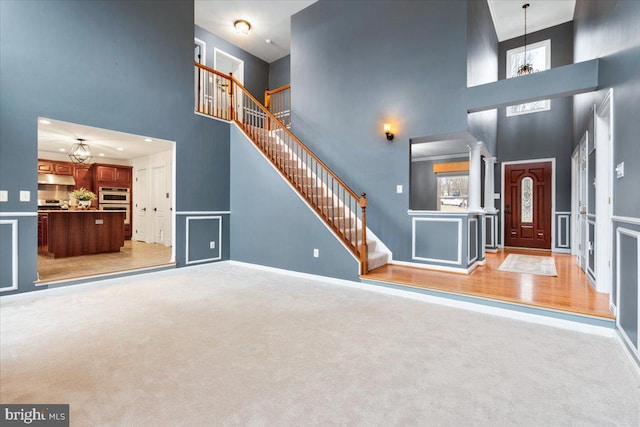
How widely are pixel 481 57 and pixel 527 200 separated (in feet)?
13.2

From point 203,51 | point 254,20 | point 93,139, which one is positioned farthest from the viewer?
point 203,51

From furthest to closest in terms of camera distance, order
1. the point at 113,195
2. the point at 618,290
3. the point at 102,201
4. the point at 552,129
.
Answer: the point at 113,195 < the point at 102,201 < the point at 552,129 < the point at 618,290

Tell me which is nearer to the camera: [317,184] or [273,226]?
[273,226]

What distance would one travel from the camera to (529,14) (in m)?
6.55

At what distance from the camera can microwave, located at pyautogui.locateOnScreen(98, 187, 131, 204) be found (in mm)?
8523

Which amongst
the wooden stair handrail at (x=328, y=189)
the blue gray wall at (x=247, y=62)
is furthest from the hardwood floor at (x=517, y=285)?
the blue gray wall at (x=247, y=62)

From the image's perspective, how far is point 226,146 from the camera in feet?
19.3

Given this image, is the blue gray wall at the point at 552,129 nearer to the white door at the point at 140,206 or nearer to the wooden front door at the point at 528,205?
the wooden front door at the point at 528,205

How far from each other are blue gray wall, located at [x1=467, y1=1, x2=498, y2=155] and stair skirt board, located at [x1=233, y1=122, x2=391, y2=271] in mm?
2346

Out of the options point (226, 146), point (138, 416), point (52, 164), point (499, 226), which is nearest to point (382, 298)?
point (138, 416)

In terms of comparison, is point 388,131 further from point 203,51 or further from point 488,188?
point 203,51

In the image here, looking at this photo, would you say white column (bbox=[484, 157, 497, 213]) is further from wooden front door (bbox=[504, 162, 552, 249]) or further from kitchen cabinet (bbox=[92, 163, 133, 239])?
kitchen cabinet (bbox=[92, 163, 133, 239])

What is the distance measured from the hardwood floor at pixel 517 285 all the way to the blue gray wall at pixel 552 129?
2928 mm

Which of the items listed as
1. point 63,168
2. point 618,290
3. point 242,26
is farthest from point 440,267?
point 63,168
